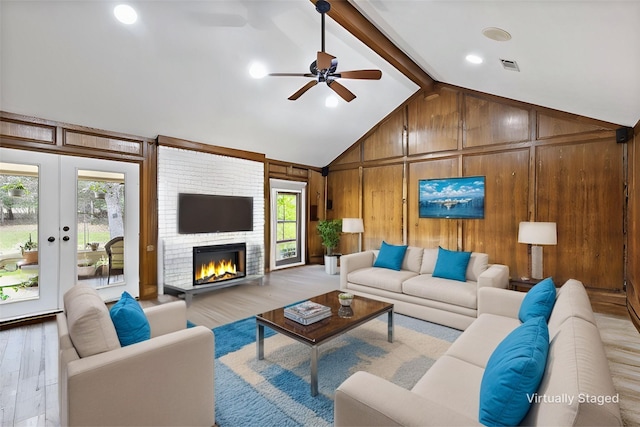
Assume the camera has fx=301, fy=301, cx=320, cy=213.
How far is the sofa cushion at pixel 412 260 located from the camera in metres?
4.50

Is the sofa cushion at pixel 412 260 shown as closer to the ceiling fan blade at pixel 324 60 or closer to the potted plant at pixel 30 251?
the ceiling fan blade at pixel 324 60

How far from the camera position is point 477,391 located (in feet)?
5.11

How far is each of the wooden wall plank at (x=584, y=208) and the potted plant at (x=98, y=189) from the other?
6.30 meters

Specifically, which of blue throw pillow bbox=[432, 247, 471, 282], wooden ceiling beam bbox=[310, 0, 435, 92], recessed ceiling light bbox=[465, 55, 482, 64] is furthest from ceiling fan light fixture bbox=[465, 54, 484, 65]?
blue throw pillow bbox=[432, 247, 471, 282]

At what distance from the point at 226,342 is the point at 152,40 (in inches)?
127

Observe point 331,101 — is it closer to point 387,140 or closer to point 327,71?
point 387,140

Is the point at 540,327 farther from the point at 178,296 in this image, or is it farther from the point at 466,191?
the point at 178,296

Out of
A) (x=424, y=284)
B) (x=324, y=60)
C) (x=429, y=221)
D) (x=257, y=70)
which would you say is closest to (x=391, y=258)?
(x=424, y=284)

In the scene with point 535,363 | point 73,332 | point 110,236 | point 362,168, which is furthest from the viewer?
point 362,168

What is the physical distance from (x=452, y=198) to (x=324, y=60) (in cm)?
360

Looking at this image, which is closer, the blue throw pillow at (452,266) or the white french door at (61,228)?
the white french door at (61,228)

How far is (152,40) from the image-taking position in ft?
10.5

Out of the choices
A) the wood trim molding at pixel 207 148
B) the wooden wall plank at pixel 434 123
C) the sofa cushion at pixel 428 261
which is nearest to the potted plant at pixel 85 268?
the wood trim molding at pixel 207 148

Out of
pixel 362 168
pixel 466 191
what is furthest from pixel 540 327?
pixel 362 168
